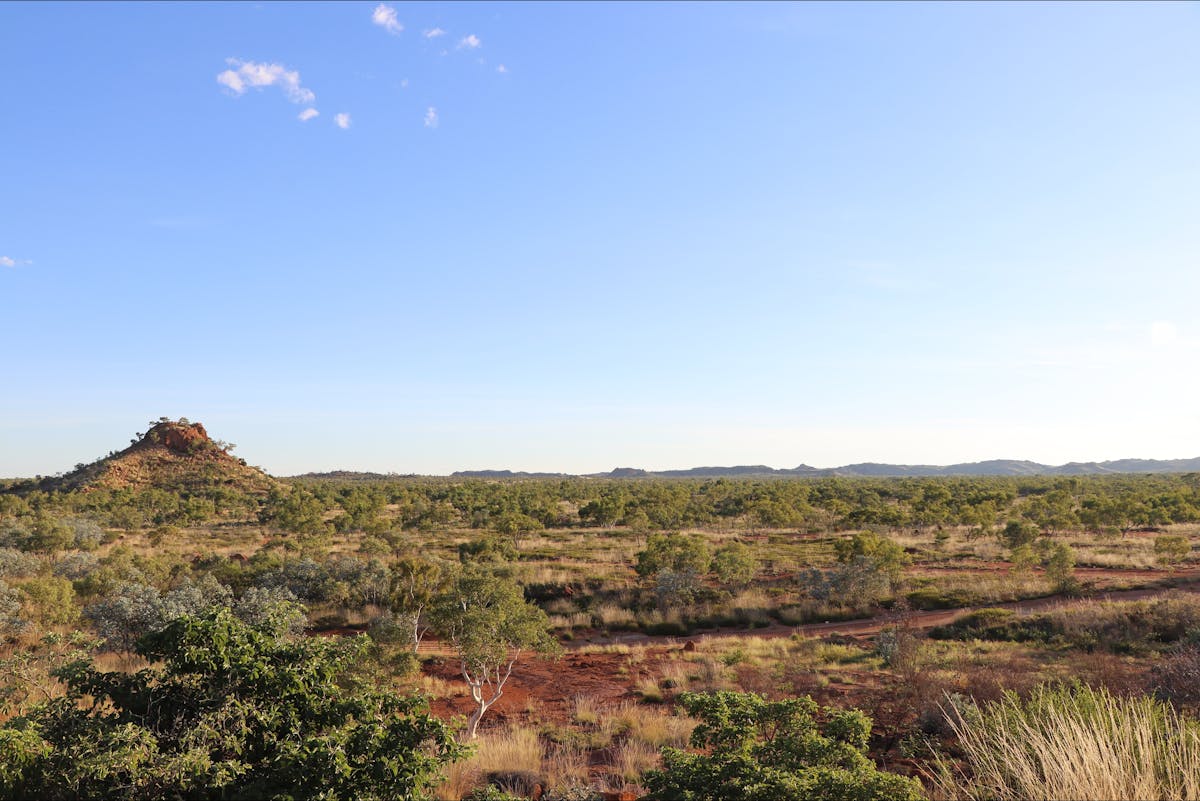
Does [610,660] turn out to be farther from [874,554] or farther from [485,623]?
[874,554]

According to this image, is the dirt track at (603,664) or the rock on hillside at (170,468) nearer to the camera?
the dirt track at (603,664)

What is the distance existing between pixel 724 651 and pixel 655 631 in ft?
15.9

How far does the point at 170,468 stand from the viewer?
92.3 meters

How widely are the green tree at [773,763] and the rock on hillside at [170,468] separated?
304ft

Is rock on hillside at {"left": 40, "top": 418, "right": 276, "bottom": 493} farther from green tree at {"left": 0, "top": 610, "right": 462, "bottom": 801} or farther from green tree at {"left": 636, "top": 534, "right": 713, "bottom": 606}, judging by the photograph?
green tree at {"left": 0, "top": 610, "right": 462, "bottom": 801}

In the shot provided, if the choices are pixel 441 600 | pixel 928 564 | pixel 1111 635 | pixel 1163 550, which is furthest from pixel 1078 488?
pixel 441 600

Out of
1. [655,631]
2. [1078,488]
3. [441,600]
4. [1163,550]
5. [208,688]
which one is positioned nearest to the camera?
[208,688]

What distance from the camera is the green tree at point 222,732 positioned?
5.22m

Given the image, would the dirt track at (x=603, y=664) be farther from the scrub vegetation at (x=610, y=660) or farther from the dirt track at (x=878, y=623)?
the scrub vegetation at (x=610, y=660)

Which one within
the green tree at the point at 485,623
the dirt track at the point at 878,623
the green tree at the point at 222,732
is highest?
the green tree at the point at 222,732

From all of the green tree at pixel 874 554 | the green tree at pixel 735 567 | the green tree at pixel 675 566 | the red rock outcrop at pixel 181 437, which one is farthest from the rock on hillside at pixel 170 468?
the green tree at pixel 874 554

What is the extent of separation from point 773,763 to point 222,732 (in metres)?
5.53

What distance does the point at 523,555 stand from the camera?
3769 cm

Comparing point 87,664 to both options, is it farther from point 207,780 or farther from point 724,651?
point 724,651
